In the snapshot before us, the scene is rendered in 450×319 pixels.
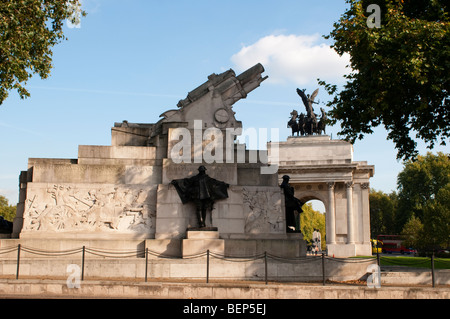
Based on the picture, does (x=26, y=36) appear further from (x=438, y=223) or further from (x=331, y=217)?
(x=438, y=223)

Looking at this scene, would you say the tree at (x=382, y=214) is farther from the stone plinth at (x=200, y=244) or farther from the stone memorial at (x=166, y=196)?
the stone plinth at (x=200, y=244)

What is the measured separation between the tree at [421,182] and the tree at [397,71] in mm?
65667

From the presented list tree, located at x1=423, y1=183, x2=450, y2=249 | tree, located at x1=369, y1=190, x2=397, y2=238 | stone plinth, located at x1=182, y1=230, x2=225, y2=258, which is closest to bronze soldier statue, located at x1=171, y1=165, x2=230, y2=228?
stone plinth, located at x1=182, y1=230, x2=225, y2=258

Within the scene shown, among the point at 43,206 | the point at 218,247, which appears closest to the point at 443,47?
the point at 218,247

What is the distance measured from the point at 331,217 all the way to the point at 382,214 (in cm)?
3948

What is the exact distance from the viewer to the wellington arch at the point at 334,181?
60.4 meters

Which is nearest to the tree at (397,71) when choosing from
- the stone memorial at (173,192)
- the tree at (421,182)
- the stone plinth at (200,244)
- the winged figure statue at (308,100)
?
the stone memorial at (173,192)

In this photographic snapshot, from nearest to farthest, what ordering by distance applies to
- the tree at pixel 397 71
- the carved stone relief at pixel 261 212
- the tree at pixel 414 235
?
the tree at pixel 397 71, the carved stone relief at pixel 261 212, the tree at pixel 414 235

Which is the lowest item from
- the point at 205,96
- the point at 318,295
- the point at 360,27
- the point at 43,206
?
the point at 318,295

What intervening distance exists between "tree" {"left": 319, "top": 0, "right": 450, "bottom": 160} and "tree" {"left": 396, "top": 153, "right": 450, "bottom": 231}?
65.7m

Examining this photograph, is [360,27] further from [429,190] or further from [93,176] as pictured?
[429,190]

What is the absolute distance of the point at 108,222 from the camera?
18.5m

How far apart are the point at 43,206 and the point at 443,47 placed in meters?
15.2

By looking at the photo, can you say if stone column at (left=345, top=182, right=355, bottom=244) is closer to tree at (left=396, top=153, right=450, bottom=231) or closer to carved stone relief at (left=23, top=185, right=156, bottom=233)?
tree at (left=396, top=153, right=450, bottom=231)
